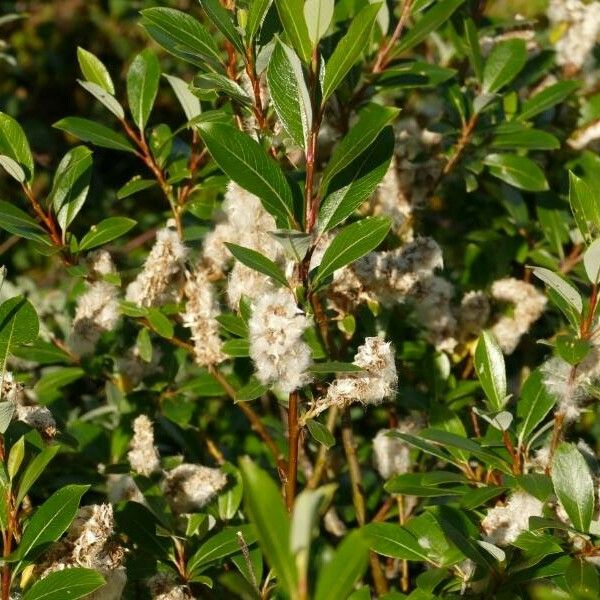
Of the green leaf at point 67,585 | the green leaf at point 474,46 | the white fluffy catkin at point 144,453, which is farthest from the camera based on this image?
the green leaf at point 474,46

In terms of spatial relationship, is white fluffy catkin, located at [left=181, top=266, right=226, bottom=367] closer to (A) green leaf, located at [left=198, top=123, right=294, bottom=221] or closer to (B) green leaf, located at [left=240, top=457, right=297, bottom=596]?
(A) green leaf, located at [left=198, top=123, right=294, bottom=221]

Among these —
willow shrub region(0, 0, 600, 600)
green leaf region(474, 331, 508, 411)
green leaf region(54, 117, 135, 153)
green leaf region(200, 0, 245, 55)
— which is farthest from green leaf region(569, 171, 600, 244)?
green leaf region(54, 117, 135, 153)

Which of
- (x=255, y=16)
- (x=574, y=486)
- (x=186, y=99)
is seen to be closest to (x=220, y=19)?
(x=255, y=16)

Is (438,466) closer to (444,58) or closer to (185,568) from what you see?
(185,568)

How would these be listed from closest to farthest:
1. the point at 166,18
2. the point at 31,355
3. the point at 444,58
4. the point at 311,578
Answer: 1. the point at 311,578
2. the point at 166,18
3. the point at 31,355
4. the point at 444,58

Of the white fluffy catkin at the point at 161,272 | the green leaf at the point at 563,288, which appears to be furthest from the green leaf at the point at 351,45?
the white fluffy catkin at the point at 161,272

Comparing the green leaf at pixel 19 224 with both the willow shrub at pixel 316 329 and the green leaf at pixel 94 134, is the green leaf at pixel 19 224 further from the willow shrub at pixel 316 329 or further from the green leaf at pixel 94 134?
the green leaf at pixel 94 134

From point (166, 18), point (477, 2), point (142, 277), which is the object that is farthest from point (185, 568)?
point (477, 2)
